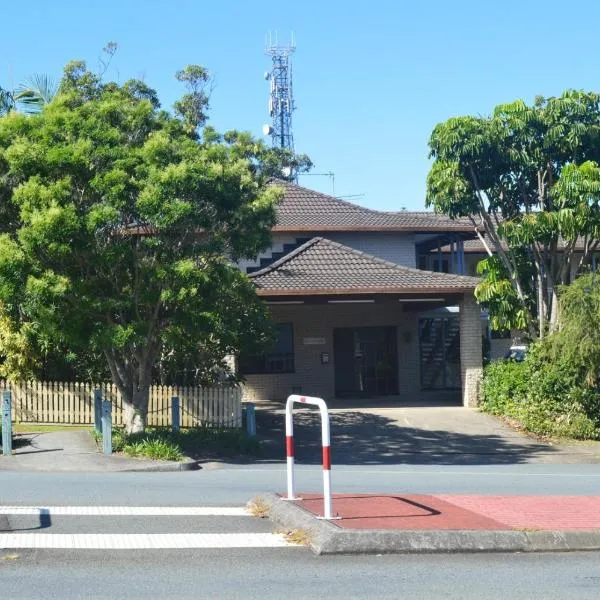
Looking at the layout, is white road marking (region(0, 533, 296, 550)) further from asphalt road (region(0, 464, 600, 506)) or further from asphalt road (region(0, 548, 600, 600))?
asphalt road (region(0, 464, 600, 506))

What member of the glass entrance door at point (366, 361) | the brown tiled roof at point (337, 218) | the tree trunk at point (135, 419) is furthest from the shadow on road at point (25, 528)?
the glass entrance door at point (366, 361)

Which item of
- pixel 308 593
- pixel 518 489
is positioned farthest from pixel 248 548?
pixel 518 489

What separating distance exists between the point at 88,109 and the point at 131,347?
15.0ft

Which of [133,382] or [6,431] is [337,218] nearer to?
[133,382]

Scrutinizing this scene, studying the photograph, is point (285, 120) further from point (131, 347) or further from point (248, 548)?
point (248, 548)

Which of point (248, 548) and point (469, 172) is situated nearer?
point (248, 548)

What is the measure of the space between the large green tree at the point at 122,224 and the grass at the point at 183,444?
2.52ft

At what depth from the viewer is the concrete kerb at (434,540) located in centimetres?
854

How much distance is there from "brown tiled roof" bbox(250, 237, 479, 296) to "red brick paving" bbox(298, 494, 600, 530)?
51.5 feet

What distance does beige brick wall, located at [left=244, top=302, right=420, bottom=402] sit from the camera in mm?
30906

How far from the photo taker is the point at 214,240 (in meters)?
18.6

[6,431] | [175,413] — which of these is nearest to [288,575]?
[6,431]

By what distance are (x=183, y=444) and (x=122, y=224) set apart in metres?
4.64

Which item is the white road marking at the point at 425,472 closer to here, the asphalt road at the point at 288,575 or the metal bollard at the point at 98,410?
the metal bollard at the point at 98,410
